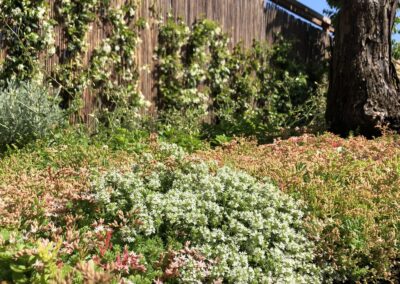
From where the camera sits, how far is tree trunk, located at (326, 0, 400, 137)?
19.6ft

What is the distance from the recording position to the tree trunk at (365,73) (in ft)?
19.6

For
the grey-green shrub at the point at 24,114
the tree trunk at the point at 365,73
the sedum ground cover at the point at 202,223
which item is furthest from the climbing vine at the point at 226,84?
the sedum ground cover at the point at 202,223

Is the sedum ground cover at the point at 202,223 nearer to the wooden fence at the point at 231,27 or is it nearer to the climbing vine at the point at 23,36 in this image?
the climbing vine at the point at 23,36

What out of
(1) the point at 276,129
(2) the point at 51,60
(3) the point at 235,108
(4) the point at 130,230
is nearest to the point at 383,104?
(1) the point at 276,129

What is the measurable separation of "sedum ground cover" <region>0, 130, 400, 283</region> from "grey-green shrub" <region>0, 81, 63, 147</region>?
184 cm

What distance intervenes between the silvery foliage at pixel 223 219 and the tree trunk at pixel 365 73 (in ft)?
10.6

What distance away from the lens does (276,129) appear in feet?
22.4

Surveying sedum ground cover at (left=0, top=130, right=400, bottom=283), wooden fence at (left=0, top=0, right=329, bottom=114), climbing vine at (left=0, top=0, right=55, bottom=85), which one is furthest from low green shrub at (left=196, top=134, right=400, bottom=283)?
wooden fence at (left=0, top=0, right=329, bottom=114)

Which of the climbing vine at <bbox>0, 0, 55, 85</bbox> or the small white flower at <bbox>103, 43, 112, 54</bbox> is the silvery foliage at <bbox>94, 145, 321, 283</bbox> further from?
the small white flower at <bbox>103, 43, 112, 54</bbox>

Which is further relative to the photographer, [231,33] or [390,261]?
[231,33]

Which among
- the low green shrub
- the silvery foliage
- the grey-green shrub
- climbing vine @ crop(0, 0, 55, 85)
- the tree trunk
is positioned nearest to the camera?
the silvery foliage

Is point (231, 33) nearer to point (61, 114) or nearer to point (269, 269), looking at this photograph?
point (61, 114)

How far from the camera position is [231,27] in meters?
8.81

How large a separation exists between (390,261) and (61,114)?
391cm
